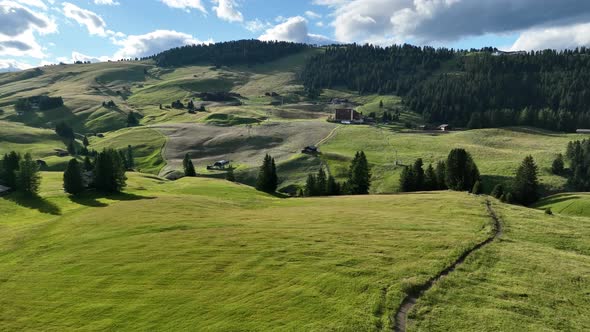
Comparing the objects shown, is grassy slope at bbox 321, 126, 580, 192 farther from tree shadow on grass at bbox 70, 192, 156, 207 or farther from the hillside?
tree shadow on grass at bbox 70, 192, 156, 207

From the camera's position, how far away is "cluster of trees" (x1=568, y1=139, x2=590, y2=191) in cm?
11628

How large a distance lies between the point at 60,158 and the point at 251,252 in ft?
578

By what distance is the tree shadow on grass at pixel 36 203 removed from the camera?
7762 cm

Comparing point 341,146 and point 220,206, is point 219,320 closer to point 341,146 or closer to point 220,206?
point 220,206

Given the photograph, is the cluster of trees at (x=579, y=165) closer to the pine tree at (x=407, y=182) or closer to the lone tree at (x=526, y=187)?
the lone tree at (x=526, y=187)

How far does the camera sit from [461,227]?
51188 mm

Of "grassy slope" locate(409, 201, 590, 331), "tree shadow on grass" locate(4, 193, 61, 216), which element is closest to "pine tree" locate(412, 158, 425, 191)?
"grassy slope" locate(409, 201, 590, 331)

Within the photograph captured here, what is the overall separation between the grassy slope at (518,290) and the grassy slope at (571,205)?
3521 cm

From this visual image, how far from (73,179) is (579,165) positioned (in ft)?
454

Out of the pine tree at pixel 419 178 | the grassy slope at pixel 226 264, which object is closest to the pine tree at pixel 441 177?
the pine tree at pixel 419 178

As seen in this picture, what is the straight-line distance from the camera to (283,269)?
123 feet

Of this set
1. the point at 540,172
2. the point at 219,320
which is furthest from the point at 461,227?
the point at 540,172

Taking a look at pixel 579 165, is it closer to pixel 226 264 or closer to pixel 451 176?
pixel 451 176

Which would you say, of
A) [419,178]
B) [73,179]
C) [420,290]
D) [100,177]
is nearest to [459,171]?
[419,178]
